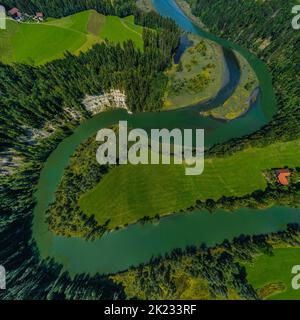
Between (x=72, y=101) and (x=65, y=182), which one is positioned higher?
(x=72, y=101)

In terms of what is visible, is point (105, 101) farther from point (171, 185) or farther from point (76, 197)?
point (171, 185)

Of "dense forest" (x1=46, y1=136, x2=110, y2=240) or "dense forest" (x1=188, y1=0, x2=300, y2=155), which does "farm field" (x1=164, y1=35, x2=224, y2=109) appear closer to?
"dense forest" (x1=188, y1=0, x2=300, y2=155)

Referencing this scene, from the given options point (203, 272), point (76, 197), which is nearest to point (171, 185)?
point (203, 272)

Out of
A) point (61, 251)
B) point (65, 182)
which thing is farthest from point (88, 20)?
point (61, 251)

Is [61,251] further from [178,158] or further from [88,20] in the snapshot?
[88,20]

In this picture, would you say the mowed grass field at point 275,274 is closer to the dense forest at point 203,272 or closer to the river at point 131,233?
the dense forest at point 203,272
